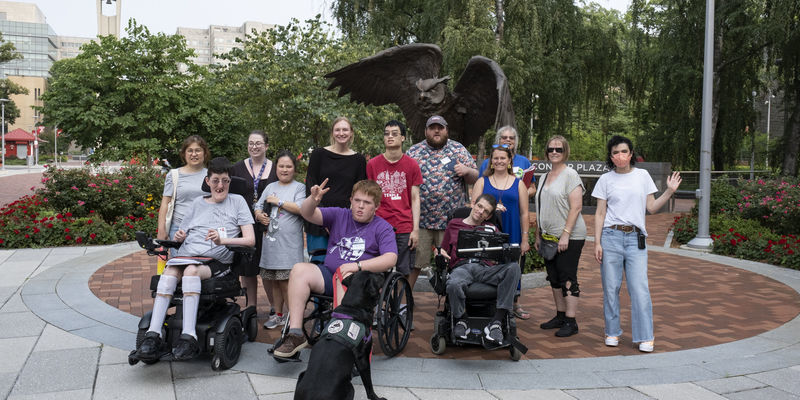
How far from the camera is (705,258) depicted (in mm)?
8703

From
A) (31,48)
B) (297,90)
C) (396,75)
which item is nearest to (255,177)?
(396,75)

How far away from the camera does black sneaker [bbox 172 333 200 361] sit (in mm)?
3482

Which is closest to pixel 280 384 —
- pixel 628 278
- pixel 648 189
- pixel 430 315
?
pixel 430 315

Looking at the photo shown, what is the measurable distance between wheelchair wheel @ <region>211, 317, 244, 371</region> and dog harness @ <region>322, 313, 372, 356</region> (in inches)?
42.5

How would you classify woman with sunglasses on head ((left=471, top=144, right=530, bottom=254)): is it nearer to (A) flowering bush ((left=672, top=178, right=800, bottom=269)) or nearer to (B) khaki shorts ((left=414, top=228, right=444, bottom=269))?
(B) khaki shorts ((left=414, top=228, right=444, bottom=269))

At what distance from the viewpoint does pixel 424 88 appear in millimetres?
5770

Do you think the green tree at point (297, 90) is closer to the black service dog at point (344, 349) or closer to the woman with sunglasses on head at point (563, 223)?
the woman with sunglasses on head at point (563, 223)

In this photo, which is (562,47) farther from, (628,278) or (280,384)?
(280,384)

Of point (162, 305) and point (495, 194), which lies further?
point (495, 194)

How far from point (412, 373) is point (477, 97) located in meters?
3.31

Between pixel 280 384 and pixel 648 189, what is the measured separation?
3.01 meters

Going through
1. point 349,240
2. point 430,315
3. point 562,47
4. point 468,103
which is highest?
point 562,47

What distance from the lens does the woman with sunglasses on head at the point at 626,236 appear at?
13.9 ft

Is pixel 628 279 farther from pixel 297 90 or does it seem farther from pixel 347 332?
pixel 297 90
